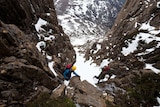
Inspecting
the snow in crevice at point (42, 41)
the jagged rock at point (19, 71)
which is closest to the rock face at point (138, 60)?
the snow in crevice at point (42, 41)

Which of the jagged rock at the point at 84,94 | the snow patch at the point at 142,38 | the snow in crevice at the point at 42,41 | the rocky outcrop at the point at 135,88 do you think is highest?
the snow in crevice at the point at 42,41

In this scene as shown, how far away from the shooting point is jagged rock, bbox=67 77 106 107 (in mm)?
15693

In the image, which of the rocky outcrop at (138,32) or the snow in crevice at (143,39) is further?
the snow in crevice at (143,39)

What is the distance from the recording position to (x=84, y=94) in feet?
56.8

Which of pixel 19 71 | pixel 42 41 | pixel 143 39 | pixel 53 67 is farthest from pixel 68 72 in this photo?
pixel 143 39

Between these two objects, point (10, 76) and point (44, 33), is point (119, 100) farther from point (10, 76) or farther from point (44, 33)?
point (44, 33)

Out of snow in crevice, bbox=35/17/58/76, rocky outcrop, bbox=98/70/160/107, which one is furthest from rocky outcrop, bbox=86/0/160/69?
snow in crevice, bbox=35/17/58/76

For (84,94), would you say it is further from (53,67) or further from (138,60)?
(138,60)

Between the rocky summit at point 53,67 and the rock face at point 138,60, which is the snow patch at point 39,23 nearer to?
the rocky summit at point 53,67

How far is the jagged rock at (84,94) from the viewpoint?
1569cm

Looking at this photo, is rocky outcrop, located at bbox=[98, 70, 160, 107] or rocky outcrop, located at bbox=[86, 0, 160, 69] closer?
rocky outcrop, located at bbox=[98, 70, 160, 107]

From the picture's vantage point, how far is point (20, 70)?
14844 millimetres

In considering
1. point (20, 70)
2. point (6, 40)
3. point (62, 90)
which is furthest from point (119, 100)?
point (6, 40)

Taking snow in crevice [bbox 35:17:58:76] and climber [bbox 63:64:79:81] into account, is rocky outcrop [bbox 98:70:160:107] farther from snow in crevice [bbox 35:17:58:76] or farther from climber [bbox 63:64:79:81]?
snow in crevice [bbox 35:17:58:76]
